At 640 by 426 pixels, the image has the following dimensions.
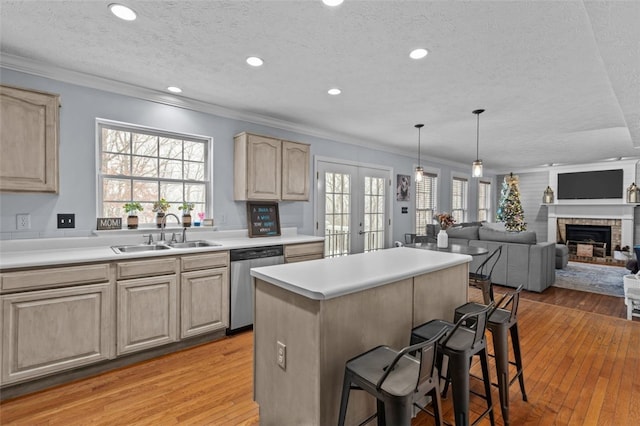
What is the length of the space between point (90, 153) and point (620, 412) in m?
4.72

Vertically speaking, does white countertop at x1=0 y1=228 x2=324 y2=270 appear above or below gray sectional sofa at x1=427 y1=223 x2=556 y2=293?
above

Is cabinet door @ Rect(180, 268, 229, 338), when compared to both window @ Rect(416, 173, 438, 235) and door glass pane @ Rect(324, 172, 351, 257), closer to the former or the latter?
door glass pane @ Rect(324, 172, 351, 257)

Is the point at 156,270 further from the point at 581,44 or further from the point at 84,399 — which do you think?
the point at 581,44

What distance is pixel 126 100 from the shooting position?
124 inches

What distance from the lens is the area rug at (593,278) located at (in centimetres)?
514

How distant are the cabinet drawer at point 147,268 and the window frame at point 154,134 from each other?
2.45 ft

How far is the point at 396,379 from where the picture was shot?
133cm

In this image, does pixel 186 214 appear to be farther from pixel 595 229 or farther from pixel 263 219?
pixel 595 229

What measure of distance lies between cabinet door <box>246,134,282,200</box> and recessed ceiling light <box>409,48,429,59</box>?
6.55 feet

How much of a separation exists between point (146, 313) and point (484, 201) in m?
9.30

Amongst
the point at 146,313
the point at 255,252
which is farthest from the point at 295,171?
the point at 146,313

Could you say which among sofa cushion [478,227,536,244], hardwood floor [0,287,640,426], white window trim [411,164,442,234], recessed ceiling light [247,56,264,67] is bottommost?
hardwood floor [0,287,640,426]

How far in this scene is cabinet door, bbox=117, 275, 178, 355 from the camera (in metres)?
2.58

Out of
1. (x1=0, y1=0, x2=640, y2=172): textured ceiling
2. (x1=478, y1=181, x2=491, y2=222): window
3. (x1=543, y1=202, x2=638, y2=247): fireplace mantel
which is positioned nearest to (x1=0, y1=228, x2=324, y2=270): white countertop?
(x1=0, y1=0, x2=640, y2=172): textured ceiling
